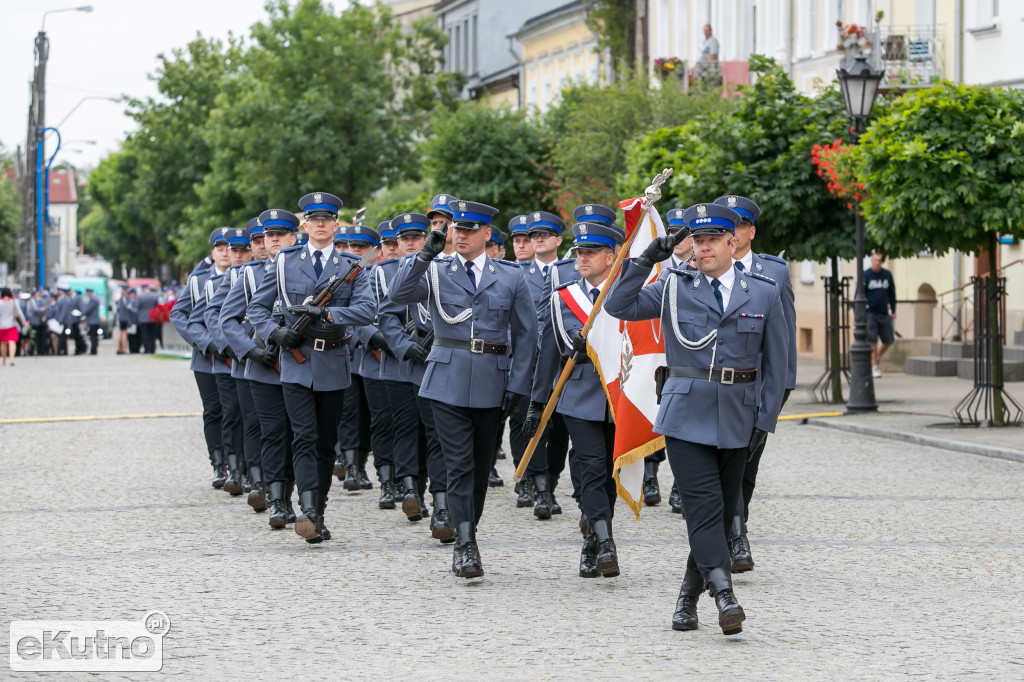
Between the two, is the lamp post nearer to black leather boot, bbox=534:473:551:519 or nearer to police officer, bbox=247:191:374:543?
black leather boot, bbox=534:473:551:519

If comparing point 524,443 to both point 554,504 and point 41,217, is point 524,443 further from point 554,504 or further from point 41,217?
point 41,217

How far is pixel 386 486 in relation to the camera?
11.5 m

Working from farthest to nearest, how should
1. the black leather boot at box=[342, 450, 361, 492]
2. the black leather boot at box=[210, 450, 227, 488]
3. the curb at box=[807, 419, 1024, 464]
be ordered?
the curb at box=[807, 419, 1024, 464] < the black leather boot at box=[210, 450, 227, 488] < the black leather boot at box=[342, 450, 361, 492]

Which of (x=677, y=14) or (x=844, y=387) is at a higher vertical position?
(x=677, y=14)

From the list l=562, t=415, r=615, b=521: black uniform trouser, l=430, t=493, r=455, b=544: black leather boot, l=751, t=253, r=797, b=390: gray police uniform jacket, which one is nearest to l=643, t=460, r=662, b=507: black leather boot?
l=430, t=493, r=455, b=544: black leather boot

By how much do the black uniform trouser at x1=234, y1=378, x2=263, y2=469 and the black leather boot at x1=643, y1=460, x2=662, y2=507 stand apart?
2725mm

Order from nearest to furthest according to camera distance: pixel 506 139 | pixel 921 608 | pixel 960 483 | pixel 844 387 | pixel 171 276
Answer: pixel 921 608, pixel 960 483, pixel 844 387, pixel 506 139, pixel 171 276

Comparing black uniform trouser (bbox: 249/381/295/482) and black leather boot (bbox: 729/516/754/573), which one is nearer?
black leather boot (bbox: 729/516/754/573)

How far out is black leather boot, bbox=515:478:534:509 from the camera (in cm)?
1140

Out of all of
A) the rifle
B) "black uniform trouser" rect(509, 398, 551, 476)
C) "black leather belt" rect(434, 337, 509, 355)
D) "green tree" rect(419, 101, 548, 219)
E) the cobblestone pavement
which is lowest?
the cobblestone pavement

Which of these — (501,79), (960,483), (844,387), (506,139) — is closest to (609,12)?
(506,139)

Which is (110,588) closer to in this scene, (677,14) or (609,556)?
(609,556)

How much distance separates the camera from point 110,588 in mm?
8203

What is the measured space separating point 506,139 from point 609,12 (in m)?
9.23
